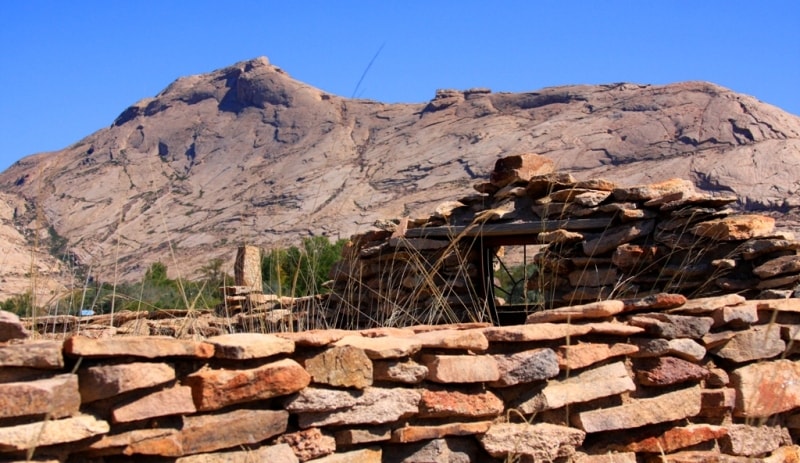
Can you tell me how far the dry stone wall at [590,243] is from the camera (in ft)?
19.4

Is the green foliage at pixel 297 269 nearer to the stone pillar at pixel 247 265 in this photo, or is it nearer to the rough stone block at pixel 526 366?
the stone pillar at pixel 247 265

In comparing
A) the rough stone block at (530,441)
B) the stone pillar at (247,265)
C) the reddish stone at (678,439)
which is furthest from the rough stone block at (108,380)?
the stone pillar at (247,265)

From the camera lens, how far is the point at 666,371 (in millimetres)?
3260

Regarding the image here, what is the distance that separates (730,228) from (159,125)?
5360 cm

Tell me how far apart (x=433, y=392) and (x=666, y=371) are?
41.9 inches

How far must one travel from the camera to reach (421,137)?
44.8 m

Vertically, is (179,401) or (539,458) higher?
(179,401)

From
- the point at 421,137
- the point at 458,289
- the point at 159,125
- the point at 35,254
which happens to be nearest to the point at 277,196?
the point at 421,137

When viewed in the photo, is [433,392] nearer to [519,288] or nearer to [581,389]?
[581,389]

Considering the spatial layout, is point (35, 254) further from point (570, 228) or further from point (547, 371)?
point (570, 228)

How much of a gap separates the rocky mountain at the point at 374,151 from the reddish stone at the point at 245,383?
2374cm

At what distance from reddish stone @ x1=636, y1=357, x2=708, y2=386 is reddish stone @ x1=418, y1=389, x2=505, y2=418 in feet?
2.33

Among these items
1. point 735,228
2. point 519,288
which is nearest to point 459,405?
point 735,228

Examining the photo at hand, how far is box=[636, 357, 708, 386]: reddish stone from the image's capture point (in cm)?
324
